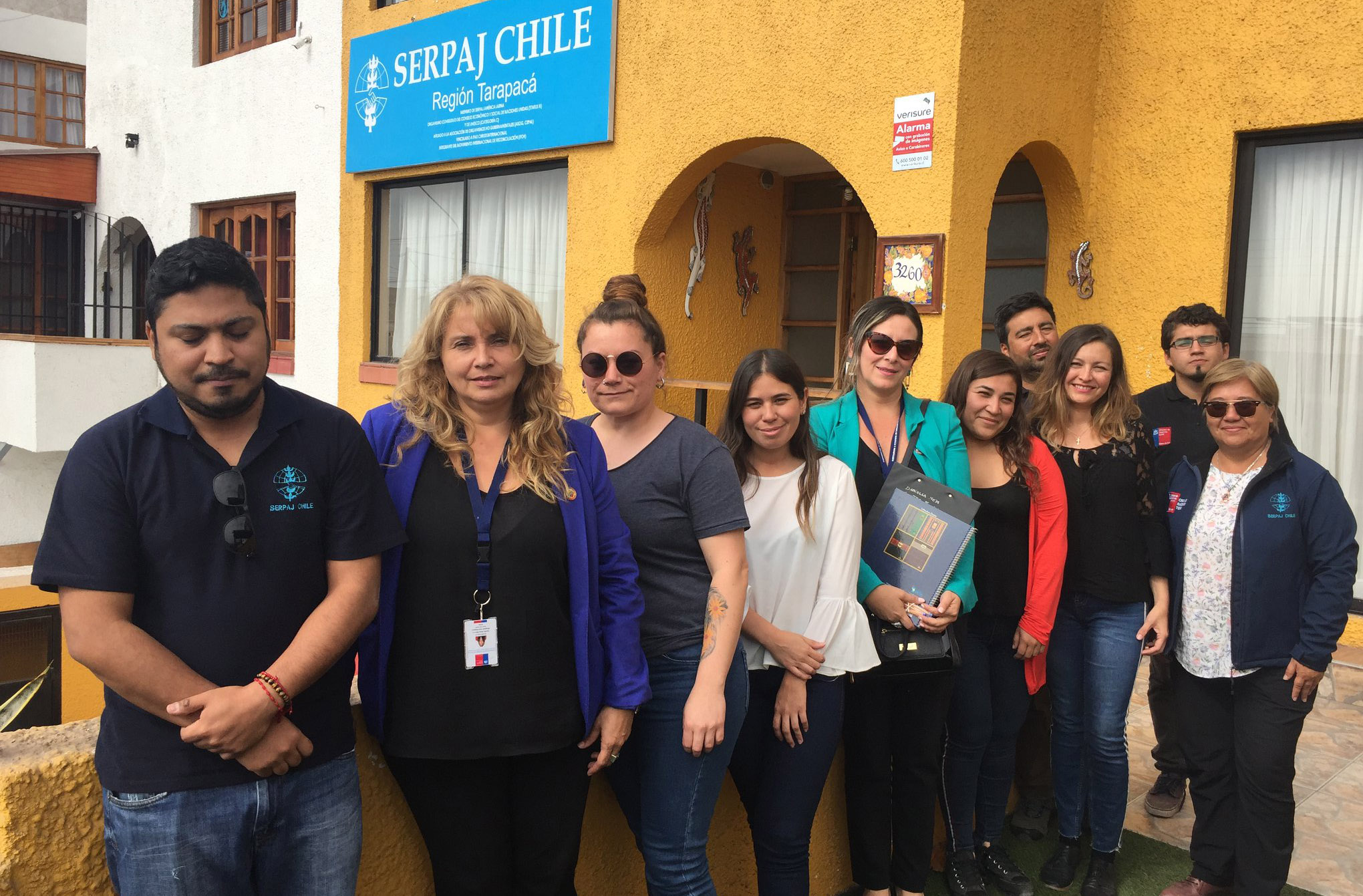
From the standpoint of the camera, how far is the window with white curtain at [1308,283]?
19.0 feet

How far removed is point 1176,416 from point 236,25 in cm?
1183

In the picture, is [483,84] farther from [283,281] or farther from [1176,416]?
[1176,416]

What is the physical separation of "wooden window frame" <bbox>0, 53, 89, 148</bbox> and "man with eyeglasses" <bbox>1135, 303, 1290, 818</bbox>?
1754cm

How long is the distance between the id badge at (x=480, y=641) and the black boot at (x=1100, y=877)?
2.44 m

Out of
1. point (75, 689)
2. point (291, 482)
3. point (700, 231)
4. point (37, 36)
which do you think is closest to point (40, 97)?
point (37, 36)

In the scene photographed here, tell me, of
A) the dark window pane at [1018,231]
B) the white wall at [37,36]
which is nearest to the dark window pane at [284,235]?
the dark window pane at [1018,231]

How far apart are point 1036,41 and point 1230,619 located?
4.02 metres

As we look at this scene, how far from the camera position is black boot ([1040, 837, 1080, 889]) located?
11.1ft

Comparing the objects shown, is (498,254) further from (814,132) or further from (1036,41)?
(1036,41)

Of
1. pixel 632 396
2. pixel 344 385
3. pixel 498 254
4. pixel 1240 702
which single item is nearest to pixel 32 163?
pixel 344 385

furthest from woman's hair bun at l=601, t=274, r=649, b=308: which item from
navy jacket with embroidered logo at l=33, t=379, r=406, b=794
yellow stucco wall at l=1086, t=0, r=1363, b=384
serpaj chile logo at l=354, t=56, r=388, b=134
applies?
serpaj chile logo at l=354, t=56, r=388, b=134

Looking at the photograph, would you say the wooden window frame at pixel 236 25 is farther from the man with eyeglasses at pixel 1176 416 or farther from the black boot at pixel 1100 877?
the black boot at pixel 1100 877

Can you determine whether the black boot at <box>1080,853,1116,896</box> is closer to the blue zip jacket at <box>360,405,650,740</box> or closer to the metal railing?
the blue zip jacket at <box>360,405,650,740</box>

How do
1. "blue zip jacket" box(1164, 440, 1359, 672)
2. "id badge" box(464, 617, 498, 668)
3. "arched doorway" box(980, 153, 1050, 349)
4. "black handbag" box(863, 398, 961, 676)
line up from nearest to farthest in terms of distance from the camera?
"id badge" box(464, 617, 498, 668) < "black handbag" box(863, 398, 961, 676) < "blue zip jacket" box(1164, 440, 1359, 672) < "arched doorway" box(980, 153, 1050, 349)
